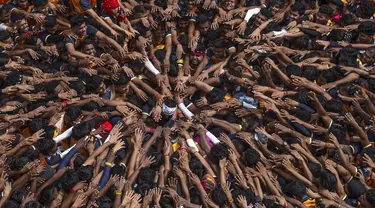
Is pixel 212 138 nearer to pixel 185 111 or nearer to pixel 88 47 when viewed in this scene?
pixel 185 111

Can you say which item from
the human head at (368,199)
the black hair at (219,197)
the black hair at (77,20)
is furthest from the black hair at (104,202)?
the human head at (368,199)

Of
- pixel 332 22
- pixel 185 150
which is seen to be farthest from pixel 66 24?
pixel 332 22

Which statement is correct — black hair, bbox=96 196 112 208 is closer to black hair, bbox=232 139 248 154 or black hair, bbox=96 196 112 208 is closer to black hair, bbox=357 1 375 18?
black hair, bbox=232 139 248 154

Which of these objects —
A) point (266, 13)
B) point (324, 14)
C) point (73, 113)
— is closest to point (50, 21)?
point (73, 113)

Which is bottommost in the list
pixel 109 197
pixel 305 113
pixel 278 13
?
pixel 109 197

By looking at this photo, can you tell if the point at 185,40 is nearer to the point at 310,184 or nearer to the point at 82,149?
the point at 82,149

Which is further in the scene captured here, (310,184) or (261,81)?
(261,81)

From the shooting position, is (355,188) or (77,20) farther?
(77,20)
